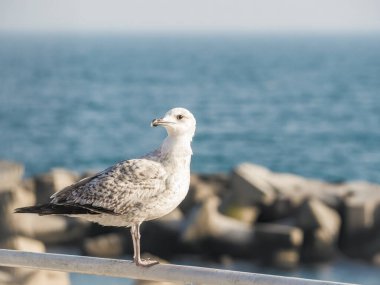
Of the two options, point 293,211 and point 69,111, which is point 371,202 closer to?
point 293,211

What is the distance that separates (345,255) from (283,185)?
3134 mm

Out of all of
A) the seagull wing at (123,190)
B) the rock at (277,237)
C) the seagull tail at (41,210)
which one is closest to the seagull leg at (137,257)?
the seagull wing at (123,190)

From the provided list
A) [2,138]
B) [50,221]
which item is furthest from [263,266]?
[2,138]

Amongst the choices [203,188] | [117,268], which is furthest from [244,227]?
[117,268]

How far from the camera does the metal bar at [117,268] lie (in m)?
3.70

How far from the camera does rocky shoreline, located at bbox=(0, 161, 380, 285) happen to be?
17.9 metres

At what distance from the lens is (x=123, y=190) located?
181 inches

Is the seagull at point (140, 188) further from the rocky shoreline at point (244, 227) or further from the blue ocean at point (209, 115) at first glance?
the blue ocean at point (209, 115)

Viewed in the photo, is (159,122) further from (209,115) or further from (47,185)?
(209,115)

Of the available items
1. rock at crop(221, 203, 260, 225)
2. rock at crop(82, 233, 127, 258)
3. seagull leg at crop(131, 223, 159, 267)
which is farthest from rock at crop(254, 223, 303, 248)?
seagull leg at crop(131, 223, 159, 267)

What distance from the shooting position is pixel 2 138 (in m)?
57.6

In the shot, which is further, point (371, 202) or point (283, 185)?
point (283, 185)

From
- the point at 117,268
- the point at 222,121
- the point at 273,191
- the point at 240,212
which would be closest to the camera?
the point at 117,268

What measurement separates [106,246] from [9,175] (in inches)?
229
